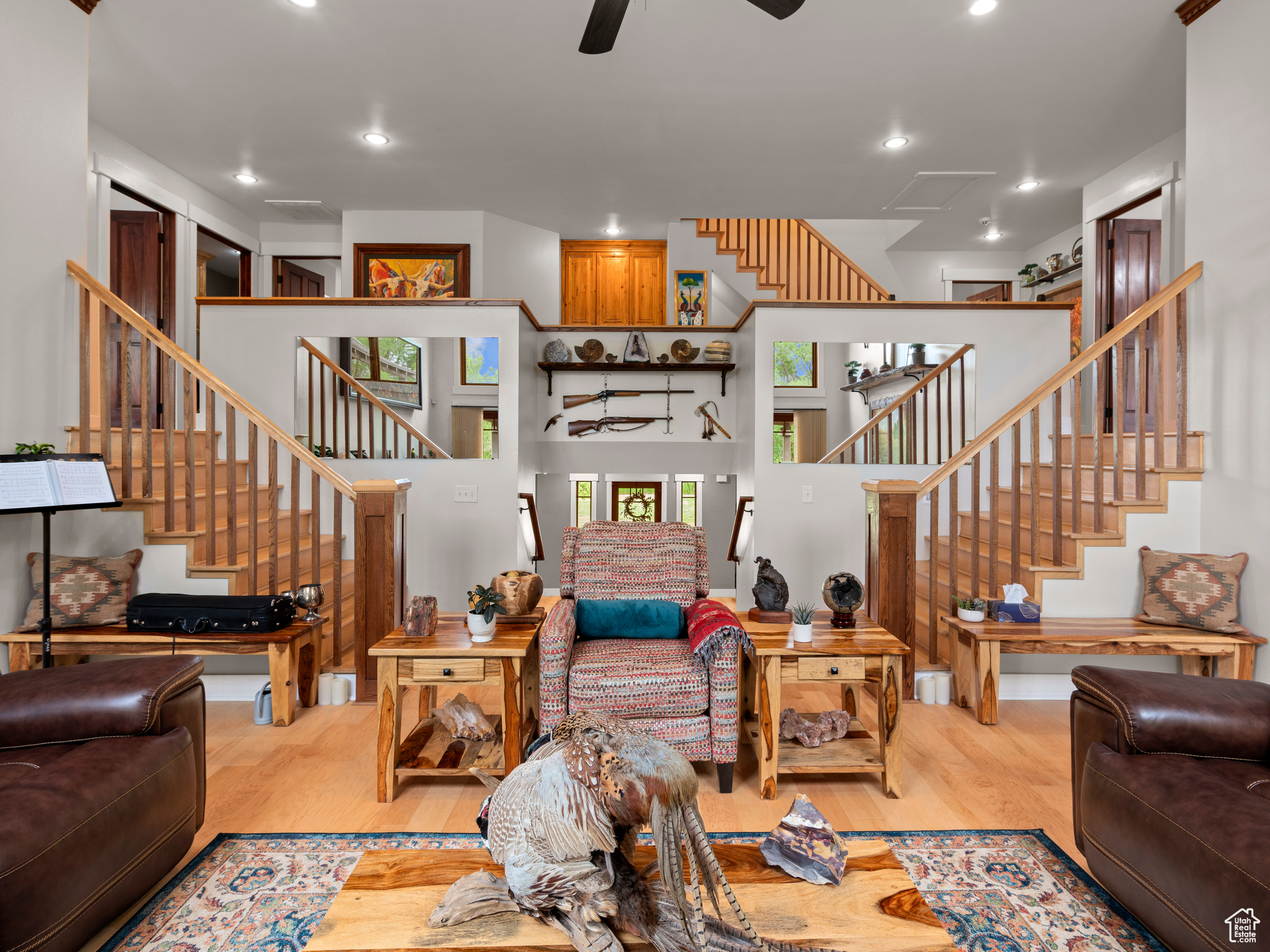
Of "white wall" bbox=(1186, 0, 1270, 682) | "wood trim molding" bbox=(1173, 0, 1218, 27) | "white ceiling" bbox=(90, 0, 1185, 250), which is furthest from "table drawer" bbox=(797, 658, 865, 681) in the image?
"wood trim molding" bbox=(1173, 0, 1218, 27)

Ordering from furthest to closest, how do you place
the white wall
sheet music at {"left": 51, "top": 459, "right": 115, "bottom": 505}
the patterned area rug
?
the white wall
sheet music at {"left": 51, "top": 459, "right": 115, "bottom": 505}
the patterned area rug

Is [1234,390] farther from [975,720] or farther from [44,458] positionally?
[44,458]

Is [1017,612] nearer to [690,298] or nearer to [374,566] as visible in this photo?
[374,566]

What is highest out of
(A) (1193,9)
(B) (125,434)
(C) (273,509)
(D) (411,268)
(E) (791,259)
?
(A) (1193,9)

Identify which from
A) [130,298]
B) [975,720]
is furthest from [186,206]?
[975,720]

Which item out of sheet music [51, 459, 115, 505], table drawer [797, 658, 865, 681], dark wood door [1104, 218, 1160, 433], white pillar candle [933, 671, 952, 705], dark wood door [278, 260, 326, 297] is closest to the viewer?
table drawer [797, 658, 865, 681]

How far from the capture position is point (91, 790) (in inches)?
62.7

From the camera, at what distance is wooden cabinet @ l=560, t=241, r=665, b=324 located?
7.56 m

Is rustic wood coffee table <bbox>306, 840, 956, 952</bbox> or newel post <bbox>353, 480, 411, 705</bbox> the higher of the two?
newel post <bbox>353, 480, 411, 705</bbox>

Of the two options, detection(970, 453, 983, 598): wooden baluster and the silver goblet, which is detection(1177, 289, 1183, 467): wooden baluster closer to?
detection(970, 453, 983, 598): wooden baluster

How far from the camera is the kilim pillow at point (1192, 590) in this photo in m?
3.16

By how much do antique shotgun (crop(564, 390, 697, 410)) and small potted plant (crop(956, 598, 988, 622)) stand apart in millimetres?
3130

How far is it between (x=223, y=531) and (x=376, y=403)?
6.95ft

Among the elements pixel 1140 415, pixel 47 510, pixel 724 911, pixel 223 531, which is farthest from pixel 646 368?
pixel 724 911
